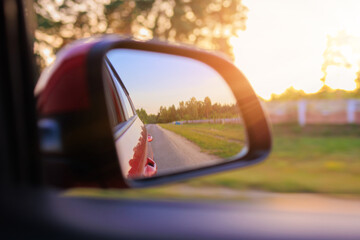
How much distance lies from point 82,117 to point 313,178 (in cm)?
524

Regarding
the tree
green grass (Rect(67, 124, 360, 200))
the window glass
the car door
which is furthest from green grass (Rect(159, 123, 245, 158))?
the tree

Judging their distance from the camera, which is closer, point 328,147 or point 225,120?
point 225,120

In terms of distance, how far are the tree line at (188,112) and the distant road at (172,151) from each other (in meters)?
0.07

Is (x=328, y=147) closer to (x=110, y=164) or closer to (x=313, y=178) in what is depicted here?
(x=313, y=178)

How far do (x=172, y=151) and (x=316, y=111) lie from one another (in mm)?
14201

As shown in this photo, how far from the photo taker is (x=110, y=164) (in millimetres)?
1271

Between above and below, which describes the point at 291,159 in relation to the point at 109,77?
below

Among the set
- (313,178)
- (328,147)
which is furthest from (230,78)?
(328,147)

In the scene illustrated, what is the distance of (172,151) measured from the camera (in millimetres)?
1819

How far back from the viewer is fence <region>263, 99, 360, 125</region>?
1411cm

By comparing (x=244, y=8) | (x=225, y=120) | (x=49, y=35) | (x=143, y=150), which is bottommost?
(x=143, y=150)

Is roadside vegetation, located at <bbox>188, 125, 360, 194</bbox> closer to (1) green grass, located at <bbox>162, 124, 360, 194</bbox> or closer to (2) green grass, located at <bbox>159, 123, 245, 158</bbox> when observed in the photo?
(1) green grass, located at <bbox>162, 124, 360, 194</bbox>

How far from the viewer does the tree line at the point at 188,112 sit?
169 cm

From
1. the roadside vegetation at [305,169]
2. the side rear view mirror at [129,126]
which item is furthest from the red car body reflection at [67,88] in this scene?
the roadside vegetation at [305,169]
